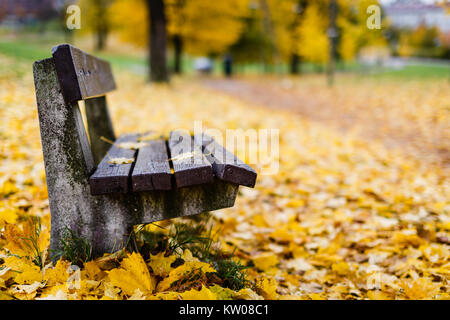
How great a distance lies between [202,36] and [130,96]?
39.7ft

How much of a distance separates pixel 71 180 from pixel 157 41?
1058 centimetres

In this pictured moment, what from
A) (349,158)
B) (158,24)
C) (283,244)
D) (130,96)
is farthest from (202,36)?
(283,244)

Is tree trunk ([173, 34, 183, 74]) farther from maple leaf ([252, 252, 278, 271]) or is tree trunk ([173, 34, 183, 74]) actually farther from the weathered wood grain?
the weathered wood grain

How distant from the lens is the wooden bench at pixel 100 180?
61.4 inches

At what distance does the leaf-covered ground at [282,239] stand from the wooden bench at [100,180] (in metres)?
0.18

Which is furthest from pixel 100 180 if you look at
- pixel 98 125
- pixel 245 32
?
pixel 245 32

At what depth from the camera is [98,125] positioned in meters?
2.78

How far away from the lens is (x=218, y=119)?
6.86m

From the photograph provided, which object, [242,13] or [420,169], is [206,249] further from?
[242,13]

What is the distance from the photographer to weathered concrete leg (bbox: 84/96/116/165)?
8.73 ft

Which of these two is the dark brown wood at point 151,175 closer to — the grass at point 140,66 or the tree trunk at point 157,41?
the grass at point 140,66

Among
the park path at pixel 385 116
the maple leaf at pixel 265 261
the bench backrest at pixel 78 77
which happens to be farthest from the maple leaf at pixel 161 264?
the park path at pixel 385 116

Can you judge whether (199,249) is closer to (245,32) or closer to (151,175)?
(151,175)

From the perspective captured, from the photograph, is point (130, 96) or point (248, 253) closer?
point (248, 253)
